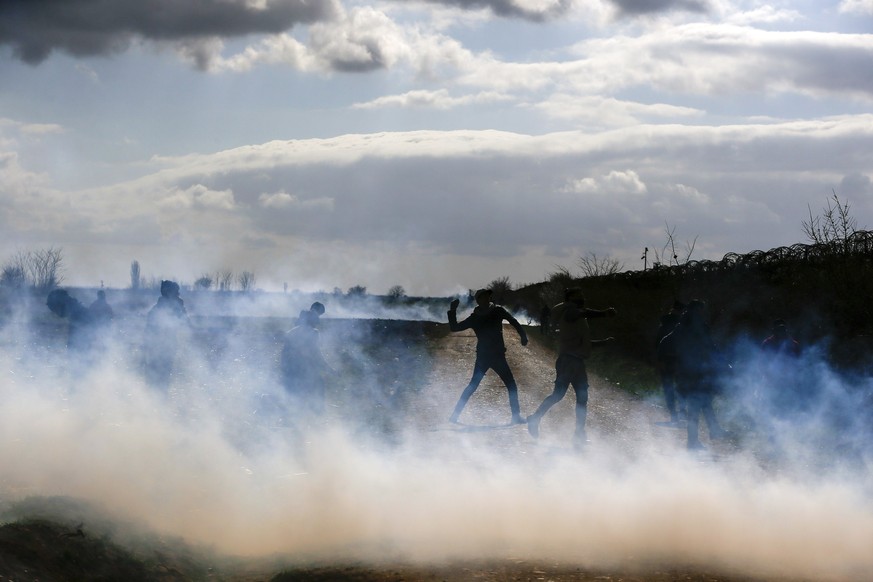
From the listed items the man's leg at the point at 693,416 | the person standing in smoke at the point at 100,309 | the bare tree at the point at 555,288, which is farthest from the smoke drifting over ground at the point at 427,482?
the bare tree at the point at 555,288

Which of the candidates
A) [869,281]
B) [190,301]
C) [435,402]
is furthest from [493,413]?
[190,301]

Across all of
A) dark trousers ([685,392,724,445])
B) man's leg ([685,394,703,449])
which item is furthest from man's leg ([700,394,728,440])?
man's leg ([685,394,703,449])

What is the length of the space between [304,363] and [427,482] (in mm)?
2551

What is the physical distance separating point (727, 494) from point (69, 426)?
27.0ft

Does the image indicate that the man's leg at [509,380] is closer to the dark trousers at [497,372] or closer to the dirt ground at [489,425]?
the dark trousers at [497,372]

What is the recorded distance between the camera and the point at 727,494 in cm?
980

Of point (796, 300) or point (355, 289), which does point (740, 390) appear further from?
point (355, 289)

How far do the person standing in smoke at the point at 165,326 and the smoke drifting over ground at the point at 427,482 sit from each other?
35.9 inches

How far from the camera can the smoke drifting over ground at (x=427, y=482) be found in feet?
26.7

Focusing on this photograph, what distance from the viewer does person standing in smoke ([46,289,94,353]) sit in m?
14.4

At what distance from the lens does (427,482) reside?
10242 mm

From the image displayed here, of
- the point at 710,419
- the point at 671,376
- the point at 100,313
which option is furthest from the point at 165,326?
the point at 671,376

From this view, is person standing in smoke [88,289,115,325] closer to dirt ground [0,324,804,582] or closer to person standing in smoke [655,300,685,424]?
dirt ground [0,324,804,582]

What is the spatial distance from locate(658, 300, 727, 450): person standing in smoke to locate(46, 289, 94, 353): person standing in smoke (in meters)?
8.40
